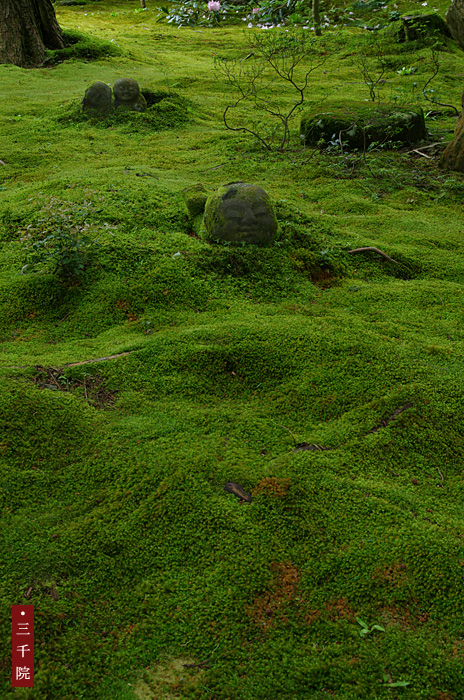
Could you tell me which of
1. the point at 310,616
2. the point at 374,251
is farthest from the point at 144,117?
the point at 310,616

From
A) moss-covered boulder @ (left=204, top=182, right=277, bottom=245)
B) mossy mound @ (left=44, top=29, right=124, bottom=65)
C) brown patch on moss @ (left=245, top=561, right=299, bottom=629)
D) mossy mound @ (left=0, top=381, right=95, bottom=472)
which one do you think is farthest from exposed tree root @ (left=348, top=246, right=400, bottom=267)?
mossy mound @ (left=44, top=29, right=124, bottom=65)

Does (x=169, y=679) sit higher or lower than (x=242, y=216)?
lower

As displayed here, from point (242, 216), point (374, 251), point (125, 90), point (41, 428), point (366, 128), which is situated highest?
point (125, 90)

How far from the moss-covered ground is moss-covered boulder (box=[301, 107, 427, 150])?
101 inches

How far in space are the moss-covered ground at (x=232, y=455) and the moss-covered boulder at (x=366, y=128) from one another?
8.39 feet

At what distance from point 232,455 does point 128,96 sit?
28.8ft

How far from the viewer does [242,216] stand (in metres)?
4.51

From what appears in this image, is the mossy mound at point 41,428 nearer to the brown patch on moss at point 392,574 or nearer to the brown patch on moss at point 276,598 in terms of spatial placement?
the brown patch on moss at point 276,598

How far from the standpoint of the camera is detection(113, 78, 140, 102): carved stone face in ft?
29.9

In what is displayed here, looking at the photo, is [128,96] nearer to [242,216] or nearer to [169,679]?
[242,216]

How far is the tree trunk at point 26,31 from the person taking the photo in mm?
11969

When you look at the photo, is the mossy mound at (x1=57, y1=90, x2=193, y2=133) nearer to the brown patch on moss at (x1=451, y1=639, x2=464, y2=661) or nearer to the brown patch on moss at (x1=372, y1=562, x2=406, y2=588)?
the brown patch on moss at (x1=372, y1=562, x2=406, y2=588)

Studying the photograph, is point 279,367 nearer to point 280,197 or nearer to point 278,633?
point 278,633

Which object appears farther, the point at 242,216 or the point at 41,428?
the point at 242,216
